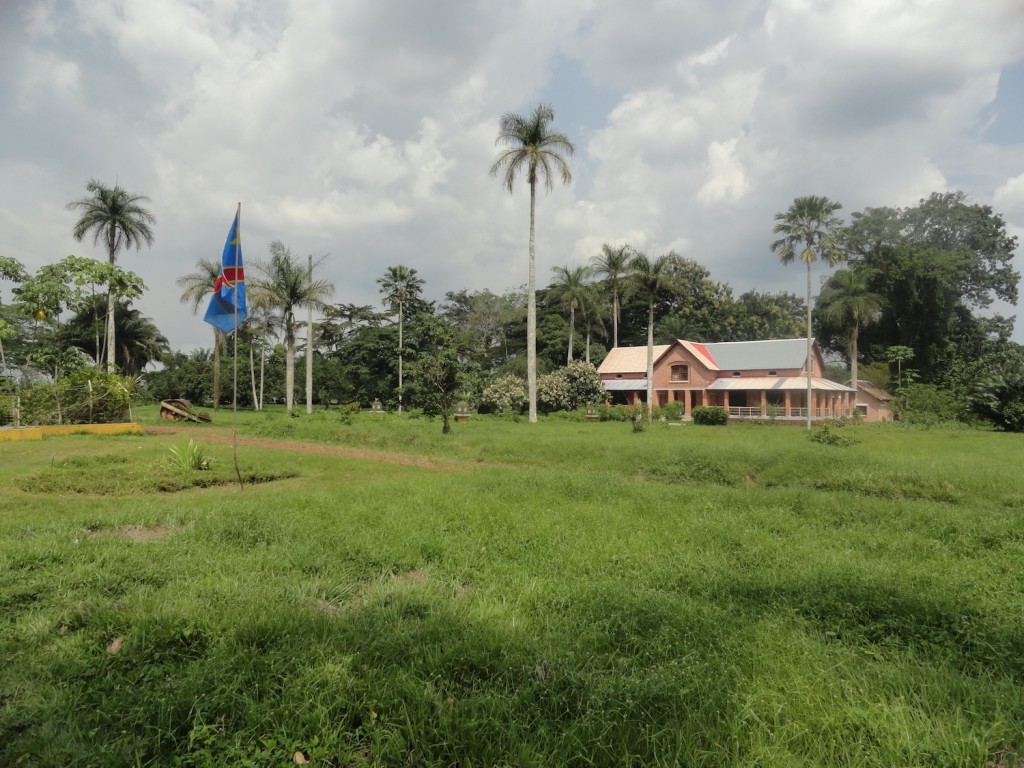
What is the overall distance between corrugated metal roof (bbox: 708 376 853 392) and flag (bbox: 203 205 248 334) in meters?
32.3

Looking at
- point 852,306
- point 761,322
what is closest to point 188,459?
point 852,306

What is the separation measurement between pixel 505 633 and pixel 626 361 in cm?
3913

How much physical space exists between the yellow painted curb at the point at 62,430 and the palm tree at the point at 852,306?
43.2m

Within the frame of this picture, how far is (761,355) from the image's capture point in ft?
120

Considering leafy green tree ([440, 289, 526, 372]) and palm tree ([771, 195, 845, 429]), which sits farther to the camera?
leafy green tree ([440, 289, 526, 372])

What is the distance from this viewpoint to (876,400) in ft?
129

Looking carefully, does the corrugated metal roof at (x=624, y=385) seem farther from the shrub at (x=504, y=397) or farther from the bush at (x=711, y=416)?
the bush at (x=711, y=416)

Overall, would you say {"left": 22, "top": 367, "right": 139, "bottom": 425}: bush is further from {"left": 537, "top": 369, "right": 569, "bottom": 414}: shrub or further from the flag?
{"left": 537, "top": 369, "right": 569, "bottom": 414}: shrub

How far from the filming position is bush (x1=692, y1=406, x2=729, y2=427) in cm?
2911

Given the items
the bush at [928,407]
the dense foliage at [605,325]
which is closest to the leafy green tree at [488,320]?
the dense foliage at [605,325]

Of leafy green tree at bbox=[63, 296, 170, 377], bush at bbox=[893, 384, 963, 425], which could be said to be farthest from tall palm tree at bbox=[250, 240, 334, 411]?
bush at bbox=[893, 384, 963, 425]

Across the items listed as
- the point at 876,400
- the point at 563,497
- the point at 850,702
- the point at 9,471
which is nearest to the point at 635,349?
the point at 876,400

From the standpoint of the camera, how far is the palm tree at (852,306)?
39.7 m

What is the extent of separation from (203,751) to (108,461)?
35.4 feet
